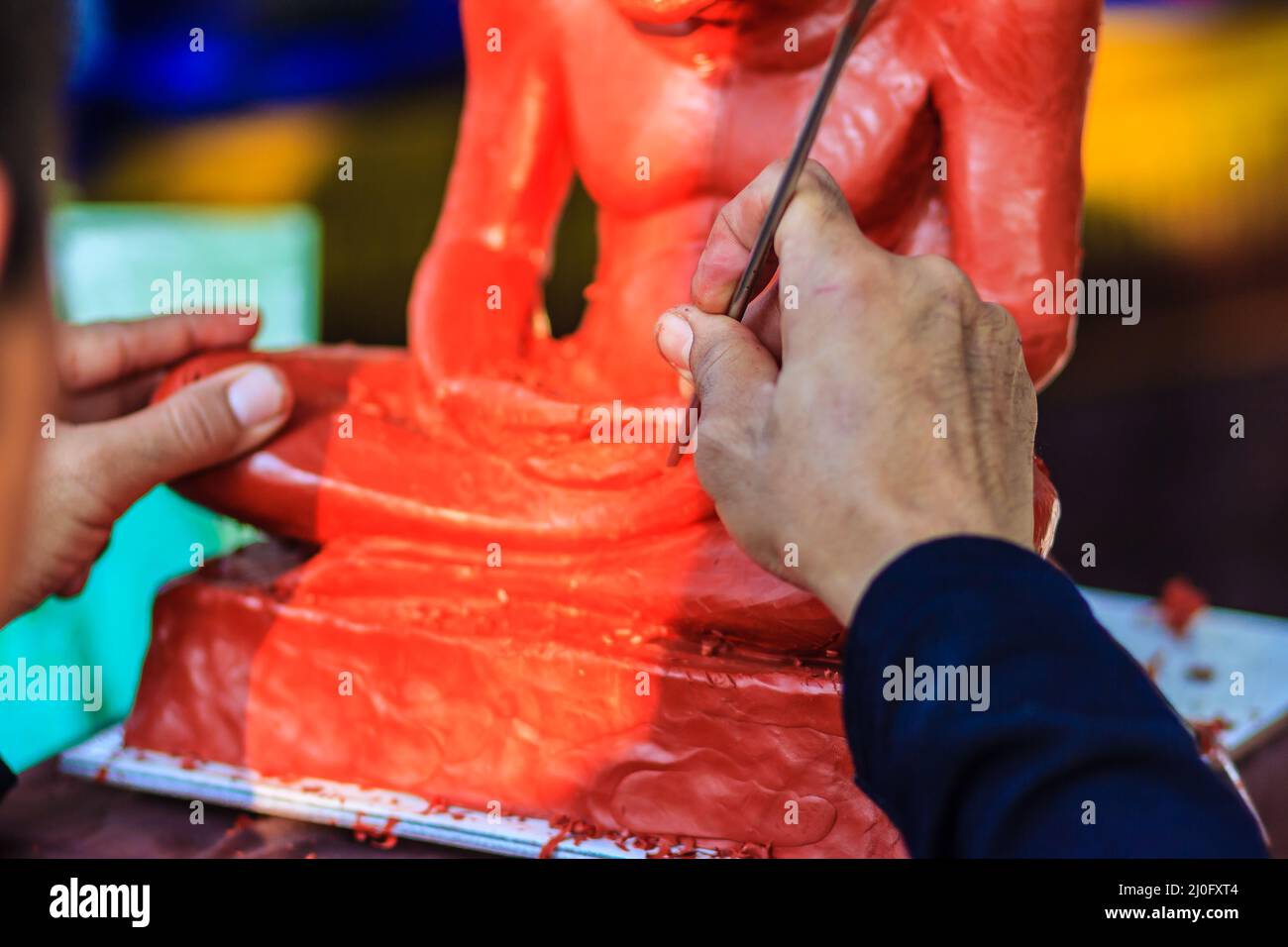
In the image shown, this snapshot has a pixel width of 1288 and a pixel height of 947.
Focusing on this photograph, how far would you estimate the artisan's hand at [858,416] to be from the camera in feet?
2.09

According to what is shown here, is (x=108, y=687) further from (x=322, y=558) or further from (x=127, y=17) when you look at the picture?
(x=127, y=17)

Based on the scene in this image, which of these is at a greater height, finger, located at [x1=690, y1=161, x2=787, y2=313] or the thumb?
finger, located at [x1=690, y1=161, x2=787, y2=313]

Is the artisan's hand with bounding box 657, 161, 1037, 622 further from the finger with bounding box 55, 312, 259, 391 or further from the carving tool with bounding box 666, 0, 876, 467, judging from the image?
the finger with bounding box 55, 312, 259, 391

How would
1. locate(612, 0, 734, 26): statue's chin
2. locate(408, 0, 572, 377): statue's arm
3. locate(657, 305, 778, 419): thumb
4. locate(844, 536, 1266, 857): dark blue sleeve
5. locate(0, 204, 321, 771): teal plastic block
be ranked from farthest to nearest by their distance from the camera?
locate(0, 204, 321, 771): teal plastic block → locate(408, 0, 572, 377): statue's arm → locate(612, 0, 734, 26): statue's chin → locate(657, 305, 778, 419): thumb → locate(844, 536, 1266, 857): dark blue sleeve

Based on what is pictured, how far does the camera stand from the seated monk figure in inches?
47.0

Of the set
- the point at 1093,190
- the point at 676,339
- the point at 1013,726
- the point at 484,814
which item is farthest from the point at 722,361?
the point at 1093,190

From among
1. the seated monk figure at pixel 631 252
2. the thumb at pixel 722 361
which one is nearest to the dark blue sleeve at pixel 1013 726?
the thumb at pixel 722 361

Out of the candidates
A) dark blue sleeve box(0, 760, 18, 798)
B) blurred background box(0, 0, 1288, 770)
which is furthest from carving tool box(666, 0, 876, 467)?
blurred background box(0, 0, 1288, 770)

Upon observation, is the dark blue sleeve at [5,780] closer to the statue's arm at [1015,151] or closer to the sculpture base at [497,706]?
the sculpture base at [497,706]

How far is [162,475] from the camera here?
127 centimetres

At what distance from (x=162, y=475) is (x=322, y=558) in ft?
0.60

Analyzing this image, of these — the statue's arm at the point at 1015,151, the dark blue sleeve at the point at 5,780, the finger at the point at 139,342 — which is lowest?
the dark blue sleeve at the point at 5,780

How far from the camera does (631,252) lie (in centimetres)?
140
